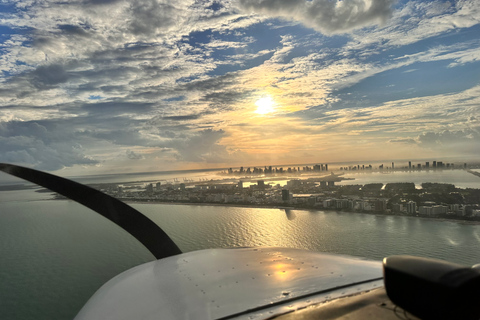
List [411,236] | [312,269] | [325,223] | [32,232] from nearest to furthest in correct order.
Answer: [312,269] → [411,236] → [325,223] → [32,232]

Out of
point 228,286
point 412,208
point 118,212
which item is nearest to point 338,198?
point 412,208

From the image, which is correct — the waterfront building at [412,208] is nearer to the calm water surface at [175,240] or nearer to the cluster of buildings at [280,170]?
the calm water surface at [175,240]

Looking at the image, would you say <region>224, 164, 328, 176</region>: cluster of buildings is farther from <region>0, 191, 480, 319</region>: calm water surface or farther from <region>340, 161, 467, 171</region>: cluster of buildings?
<region>0, 191, 480, 319</region>: calm water surface

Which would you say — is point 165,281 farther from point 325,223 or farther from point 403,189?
point 403,189

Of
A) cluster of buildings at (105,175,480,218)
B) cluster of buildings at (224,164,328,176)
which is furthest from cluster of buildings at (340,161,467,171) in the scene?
cluster of buildings at (105,175,480,218)

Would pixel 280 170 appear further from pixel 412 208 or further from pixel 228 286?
pixel 228 286

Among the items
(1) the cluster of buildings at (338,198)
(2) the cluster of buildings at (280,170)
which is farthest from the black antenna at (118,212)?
(2) the cluster of buildings at (280,170)

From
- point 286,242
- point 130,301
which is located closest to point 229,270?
point 130,301
